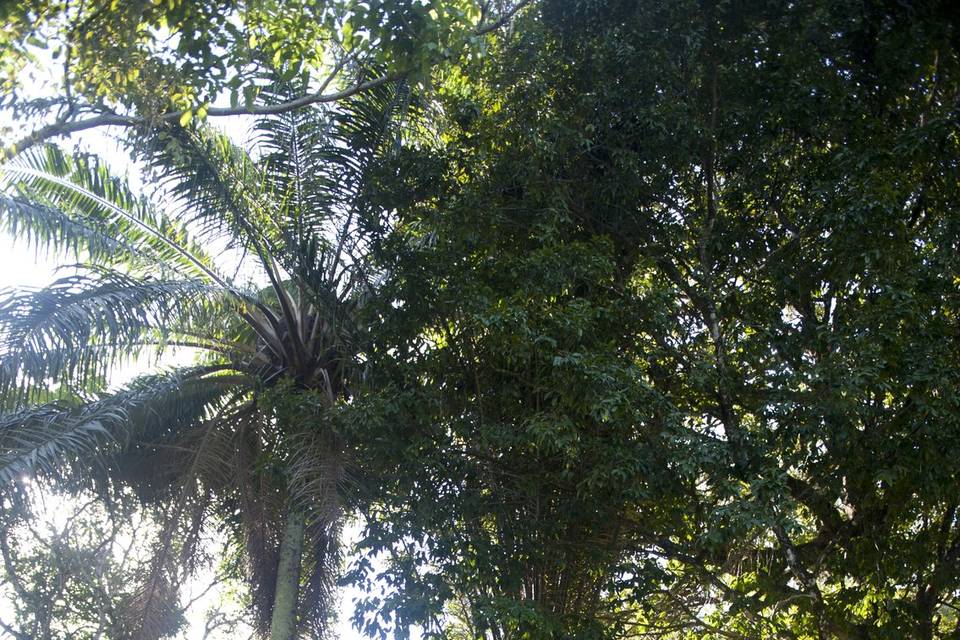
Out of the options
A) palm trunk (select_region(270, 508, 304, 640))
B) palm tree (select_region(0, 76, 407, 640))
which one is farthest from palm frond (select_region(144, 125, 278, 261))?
palm trunk (select_region(270, 508, 304, 640))

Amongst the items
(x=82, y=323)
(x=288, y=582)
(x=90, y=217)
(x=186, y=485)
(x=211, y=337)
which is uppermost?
(x=90, y=217)

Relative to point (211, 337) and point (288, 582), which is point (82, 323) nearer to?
point (211, 337)

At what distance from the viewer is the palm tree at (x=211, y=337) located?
8547 mm

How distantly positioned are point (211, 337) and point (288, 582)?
2.57m

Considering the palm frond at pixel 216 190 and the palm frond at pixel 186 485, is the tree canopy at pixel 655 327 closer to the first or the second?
the palm frond at pixel 216 190

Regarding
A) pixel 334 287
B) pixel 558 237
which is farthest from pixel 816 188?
pixel 334 287

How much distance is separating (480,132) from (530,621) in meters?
4.09

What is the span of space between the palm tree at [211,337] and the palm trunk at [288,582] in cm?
2

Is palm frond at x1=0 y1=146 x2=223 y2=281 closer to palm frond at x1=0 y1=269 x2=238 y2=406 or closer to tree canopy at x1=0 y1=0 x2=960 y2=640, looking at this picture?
tree canopy at x1=0 y1=0 x2=960 y2=640

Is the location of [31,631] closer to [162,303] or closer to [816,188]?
[162,303]

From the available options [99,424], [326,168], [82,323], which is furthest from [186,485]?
[326,168]

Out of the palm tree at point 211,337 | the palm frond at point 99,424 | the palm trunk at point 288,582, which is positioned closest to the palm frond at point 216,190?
the palm tree at point 211,337

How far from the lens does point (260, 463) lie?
29.8 feet

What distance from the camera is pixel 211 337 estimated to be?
10.2m
